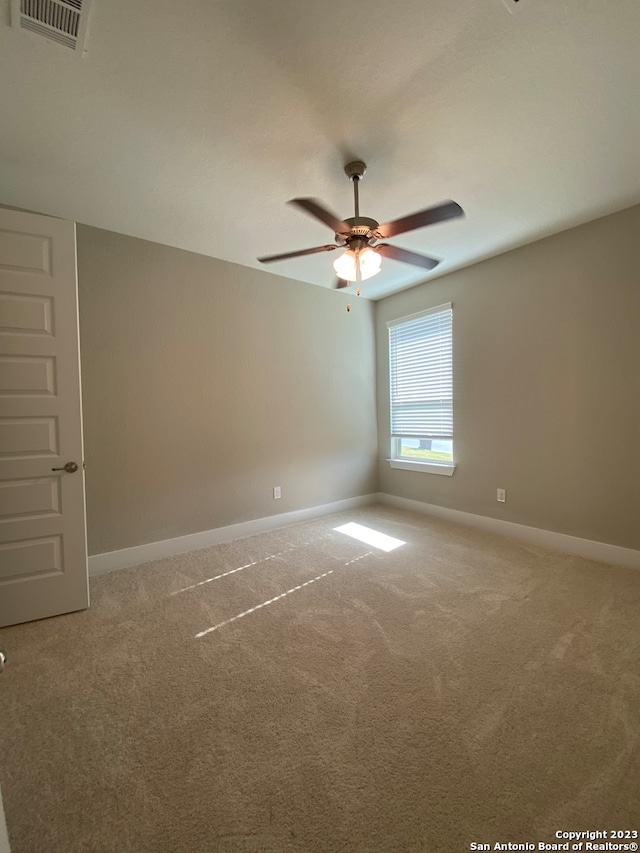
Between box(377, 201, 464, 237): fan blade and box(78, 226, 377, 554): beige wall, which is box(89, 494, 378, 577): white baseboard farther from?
box(377, 201, 464, 237): fan blade

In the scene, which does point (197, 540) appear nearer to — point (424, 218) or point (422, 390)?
point (422, 390)

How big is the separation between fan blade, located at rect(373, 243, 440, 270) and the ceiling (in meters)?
0.44

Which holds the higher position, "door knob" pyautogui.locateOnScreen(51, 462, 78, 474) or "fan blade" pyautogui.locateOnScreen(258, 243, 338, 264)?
"fan blade" pyautogui.locateOnScreen(258, 243, 338, 264)

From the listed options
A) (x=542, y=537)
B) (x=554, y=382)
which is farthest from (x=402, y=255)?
(x=542, y=537)

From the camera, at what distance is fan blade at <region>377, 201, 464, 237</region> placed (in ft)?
5.84

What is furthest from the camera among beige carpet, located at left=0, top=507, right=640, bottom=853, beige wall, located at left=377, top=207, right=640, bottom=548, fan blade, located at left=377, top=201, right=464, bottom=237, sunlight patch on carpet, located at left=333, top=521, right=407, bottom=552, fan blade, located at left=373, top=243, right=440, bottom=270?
sunlight patch on carpet, located at left=333, top=521, right=407, bottom=552

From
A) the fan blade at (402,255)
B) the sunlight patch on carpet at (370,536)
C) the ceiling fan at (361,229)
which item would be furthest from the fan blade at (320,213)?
the sunlight patch on carpet at (370,536)

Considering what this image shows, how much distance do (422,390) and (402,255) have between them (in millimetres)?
2053

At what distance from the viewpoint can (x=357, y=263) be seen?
2.10 metres

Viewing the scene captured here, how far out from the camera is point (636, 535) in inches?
107

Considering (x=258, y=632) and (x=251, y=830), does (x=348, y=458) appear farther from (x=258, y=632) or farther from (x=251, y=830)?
(x=251, y=830)

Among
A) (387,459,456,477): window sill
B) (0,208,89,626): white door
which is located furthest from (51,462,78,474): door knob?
(387,459,456,477): window sill

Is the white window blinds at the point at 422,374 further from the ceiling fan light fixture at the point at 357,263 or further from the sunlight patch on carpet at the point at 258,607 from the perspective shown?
the sunlight patch on carpet at the point at 258,607

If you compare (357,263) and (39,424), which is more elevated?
(357,263)
